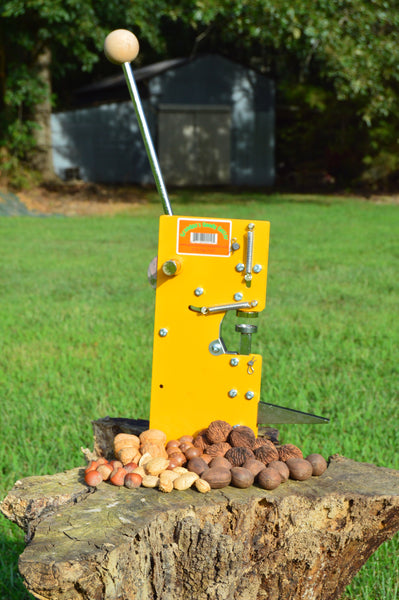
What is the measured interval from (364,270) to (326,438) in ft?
16.0

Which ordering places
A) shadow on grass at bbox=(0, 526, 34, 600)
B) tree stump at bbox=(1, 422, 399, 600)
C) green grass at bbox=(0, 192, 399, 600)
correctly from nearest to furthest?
tree stump at bbox=(1, 422, 399, 600) → shadow on grass at bbox=(0, 526, 34, 600) → green grass at bbox=(0, 192, 399, 600)

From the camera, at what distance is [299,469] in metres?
1.80

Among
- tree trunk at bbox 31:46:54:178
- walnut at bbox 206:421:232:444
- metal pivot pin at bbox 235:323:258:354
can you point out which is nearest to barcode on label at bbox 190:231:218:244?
metal pivot pin at bbox 235:323:258:354

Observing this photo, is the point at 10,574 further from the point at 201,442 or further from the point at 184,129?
the point at 184,129

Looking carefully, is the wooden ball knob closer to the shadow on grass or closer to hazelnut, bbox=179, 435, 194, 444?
hazelnut, bbox=179, 435, 194, 444

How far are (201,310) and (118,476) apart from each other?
1.68ft

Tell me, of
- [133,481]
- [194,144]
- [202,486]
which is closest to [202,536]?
[202,486]

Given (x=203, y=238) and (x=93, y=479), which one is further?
(x=203, y=238)

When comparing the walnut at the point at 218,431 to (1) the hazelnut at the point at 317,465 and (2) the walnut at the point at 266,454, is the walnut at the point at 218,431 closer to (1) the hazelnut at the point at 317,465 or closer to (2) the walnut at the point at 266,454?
(2) the walnut at the point at 266,454

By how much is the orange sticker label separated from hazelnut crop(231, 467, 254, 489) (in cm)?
59

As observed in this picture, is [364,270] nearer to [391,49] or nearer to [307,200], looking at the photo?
[391,49]

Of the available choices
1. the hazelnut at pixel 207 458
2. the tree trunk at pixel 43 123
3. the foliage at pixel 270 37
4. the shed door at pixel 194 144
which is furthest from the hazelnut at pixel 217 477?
the shed door at pixel 194 144

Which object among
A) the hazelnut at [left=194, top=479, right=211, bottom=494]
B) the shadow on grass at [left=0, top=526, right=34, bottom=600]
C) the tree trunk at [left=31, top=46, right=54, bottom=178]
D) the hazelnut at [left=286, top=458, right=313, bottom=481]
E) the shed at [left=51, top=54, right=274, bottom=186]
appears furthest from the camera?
the shed at [left=51, top=54, right=274, bottom=186]

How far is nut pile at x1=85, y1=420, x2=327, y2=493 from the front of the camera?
173cm
